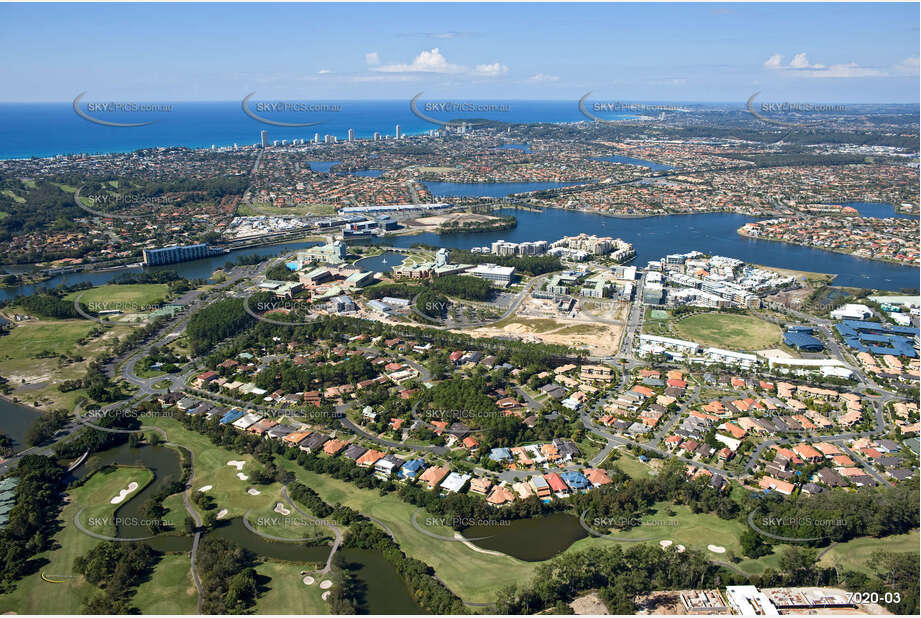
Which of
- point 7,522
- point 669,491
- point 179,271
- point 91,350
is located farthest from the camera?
point 179,271

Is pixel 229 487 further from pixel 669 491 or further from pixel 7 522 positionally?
pixel 669 491

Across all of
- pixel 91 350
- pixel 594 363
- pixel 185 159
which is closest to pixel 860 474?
pixel 594 363

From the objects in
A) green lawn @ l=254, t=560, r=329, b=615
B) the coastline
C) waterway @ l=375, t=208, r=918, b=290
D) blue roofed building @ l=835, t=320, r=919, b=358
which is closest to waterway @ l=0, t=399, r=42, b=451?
green lawn @ l=254, t=560, r=329, b=615

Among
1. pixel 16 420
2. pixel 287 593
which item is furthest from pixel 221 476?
pixel 16 420

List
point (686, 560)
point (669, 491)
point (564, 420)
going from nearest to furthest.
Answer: point (686, 560) < point (669, 491) < point (564, 420)

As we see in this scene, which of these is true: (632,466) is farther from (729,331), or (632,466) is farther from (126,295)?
(126,295)

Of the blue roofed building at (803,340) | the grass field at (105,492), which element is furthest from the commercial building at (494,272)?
the grass field at (105,492)
